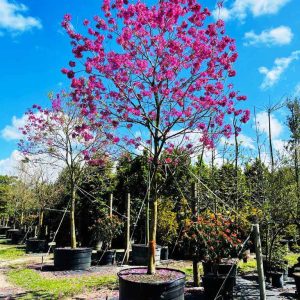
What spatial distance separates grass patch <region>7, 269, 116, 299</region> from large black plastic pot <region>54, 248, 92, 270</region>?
0.76 meters

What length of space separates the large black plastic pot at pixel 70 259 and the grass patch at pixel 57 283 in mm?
756

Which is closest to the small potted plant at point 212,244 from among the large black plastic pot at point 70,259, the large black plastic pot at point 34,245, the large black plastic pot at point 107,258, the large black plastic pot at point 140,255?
the large black plastic pot at point 140,255

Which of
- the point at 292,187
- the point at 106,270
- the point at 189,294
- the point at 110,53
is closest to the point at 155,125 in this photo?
the point at 110,53

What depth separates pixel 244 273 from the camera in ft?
32.4

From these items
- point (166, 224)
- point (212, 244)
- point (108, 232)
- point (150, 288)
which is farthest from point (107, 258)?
point (150, 288)

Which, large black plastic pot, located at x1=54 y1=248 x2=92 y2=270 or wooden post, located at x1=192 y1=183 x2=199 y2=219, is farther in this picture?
large black plastic pot, located at x1=54 y1=248 x2=92 y2=270

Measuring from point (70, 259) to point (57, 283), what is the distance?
6.42 feet

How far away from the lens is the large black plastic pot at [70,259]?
10.2 metres

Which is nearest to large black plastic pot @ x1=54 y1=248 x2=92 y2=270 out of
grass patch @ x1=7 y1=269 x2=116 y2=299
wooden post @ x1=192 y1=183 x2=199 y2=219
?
grass patch @ x1=7 y1=269 x2=116 y2=299

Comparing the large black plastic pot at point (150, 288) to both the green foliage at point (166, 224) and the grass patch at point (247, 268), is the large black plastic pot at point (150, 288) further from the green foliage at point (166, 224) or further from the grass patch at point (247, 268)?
the green foliage at point (166, 224)

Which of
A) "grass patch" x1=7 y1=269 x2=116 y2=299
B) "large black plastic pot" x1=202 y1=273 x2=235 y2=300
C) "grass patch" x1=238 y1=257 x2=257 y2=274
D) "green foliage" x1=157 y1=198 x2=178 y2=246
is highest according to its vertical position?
"green foliage" x1=157 y1=198 x2=178 y2=246

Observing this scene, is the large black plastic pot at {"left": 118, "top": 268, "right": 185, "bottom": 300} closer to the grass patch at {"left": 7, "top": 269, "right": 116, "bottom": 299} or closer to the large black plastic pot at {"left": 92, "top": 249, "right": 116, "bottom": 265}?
the grass patch at {"left": 7, "top": 269, "right": 116, "bottom": 299}

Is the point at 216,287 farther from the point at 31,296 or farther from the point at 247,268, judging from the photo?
the point at 247,268

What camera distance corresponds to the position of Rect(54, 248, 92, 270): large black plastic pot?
1023 centimetres
